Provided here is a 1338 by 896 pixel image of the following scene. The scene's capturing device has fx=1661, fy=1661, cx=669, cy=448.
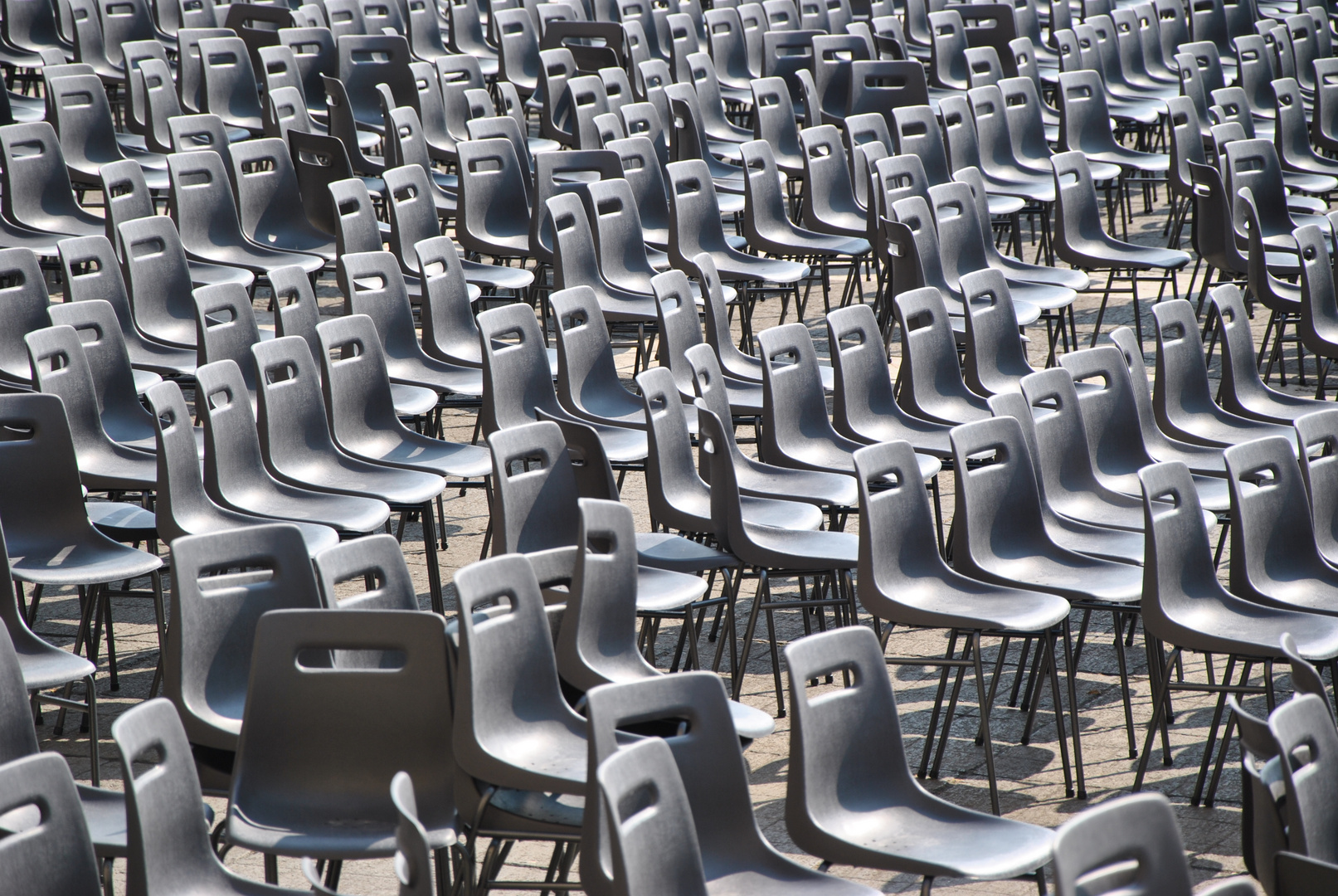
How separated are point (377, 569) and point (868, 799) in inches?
49.0

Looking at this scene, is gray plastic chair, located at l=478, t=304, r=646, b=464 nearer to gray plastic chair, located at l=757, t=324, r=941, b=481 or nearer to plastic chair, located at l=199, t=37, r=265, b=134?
gray plastic chair, located at l=757, t=324, r=941, b=481

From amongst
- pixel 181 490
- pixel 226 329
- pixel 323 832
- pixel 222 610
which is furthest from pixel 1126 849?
pixel 226 329

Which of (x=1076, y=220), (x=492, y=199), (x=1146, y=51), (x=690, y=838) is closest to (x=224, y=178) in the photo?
(x=492, y=199)

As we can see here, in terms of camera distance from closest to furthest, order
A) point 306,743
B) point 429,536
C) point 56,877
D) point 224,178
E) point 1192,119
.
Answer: point 56,877 < point 306,743 < point 429,536 < point 224,178 < point 1192,119

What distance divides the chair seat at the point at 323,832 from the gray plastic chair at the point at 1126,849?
4.31ft

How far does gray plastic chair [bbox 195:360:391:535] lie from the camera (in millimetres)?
4961

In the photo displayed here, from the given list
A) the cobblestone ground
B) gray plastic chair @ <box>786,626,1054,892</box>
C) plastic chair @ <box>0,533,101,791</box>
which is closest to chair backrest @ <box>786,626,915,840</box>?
gray plastic chair @ <box>786,626,1054,892</box>

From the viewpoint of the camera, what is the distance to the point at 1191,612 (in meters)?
4.47

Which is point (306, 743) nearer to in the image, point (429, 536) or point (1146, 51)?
point (429, 536)

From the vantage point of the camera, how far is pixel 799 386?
225 inches

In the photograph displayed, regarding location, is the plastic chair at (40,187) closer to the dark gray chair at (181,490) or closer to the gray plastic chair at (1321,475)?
the dark gray chair at (181,490)

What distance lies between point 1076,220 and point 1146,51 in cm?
462

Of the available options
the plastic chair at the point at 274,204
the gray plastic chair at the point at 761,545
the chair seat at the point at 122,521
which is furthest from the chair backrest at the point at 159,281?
the gray plastic chair at the point at 761,545

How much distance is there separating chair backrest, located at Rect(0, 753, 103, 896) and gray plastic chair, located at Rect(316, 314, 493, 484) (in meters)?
2.65
